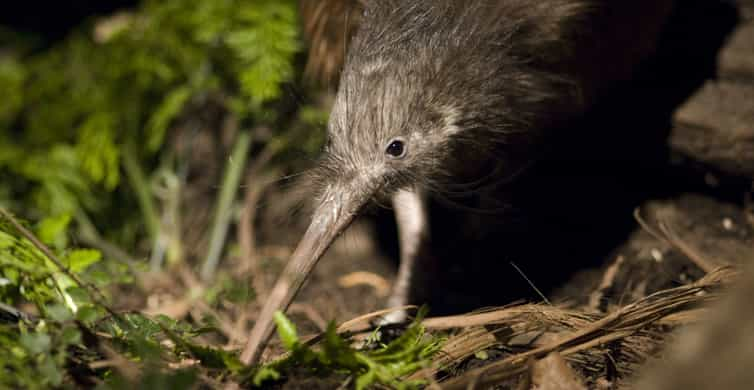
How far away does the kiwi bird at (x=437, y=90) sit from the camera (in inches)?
88.9

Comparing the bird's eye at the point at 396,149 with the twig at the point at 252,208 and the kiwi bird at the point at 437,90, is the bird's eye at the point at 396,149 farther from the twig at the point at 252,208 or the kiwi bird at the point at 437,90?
the twig at the point at 252,208

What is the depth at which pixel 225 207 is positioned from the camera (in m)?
3.24

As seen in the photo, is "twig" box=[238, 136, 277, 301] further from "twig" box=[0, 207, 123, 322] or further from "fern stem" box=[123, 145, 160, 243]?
"twig" box=[0, 207, 123, 322]

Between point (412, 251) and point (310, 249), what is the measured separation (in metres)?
0.84

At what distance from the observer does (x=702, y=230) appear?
2764mm

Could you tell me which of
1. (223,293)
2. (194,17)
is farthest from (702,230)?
(194,17)

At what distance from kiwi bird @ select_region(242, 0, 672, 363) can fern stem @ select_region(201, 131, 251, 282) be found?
0.89 metres

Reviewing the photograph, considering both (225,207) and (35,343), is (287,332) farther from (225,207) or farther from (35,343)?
(225,207)

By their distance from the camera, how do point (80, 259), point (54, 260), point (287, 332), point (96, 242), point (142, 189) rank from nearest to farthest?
1. point (287, 332)
2. point (54, 260)
3. point (80, 259)
4. point (96, 242)
5. point (142, 189)

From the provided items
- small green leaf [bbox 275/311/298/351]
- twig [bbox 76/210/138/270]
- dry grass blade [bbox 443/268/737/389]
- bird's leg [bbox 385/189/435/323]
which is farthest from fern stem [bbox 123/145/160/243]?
dry grass blade [bbox 443/268/737/389]

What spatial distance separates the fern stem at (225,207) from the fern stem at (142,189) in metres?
0.28

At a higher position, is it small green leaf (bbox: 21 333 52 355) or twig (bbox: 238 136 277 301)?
twig (bbox: 238 136 277 301)

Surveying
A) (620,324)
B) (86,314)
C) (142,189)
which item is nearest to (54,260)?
(86,314)

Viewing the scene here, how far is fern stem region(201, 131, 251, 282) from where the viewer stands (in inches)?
127
